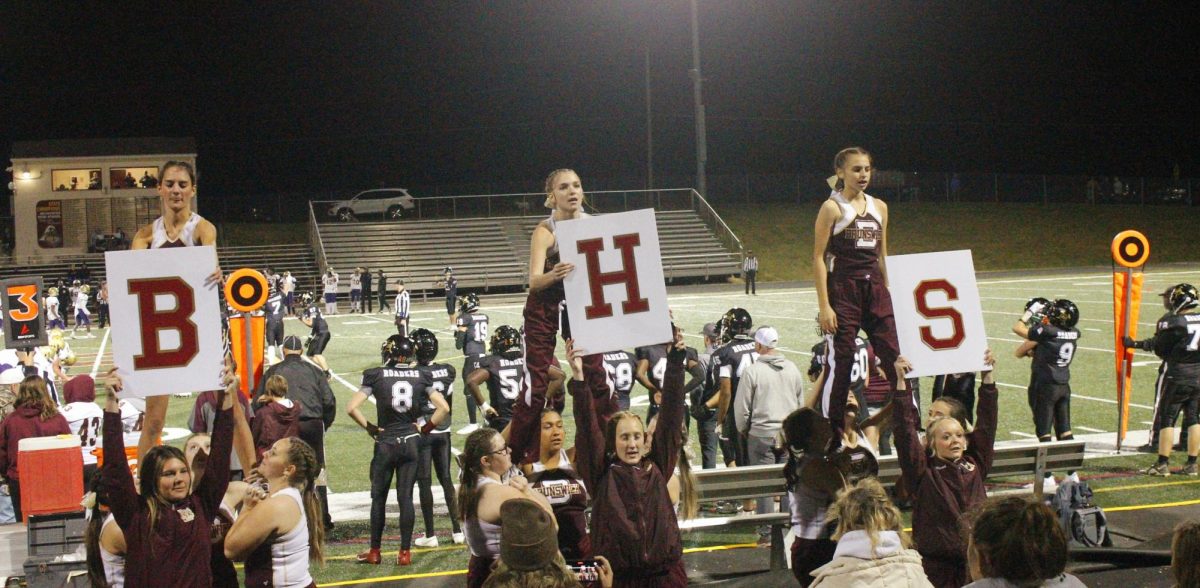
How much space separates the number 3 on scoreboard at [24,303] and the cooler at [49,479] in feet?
16.7

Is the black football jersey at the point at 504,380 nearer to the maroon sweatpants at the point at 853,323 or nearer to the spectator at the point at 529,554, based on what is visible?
the maroon sweatpants at the point at 853,323

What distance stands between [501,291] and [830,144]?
2688 cm

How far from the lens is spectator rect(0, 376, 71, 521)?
8533 mm

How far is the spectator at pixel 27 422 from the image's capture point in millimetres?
8533

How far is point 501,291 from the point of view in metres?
41.7

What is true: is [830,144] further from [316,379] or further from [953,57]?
[316,379]

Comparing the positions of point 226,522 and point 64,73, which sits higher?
point 64,73

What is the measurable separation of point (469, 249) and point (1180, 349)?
34.8 meters

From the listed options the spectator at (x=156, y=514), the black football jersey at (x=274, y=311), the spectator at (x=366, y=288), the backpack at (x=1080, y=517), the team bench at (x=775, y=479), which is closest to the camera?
the spectator at (x=156, y=514)

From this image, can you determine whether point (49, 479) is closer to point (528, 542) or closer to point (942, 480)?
point (528, 542)

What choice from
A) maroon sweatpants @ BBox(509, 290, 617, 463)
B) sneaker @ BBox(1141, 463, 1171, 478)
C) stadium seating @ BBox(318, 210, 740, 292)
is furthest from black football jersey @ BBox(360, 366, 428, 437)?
stadium seating @ BBox(318, 210, 740, 292)

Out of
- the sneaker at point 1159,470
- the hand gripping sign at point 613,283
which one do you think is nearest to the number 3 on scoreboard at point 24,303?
the hand gripping sign at point 613,283

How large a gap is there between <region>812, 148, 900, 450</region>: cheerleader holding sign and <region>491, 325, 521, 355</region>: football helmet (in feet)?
12.2

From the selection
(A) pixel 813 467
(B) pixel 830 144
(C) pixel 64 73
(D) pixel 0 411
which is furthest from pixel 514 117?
(A) pixel 813 467
